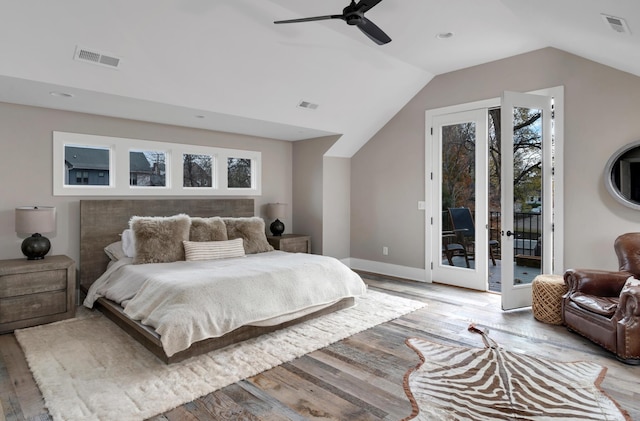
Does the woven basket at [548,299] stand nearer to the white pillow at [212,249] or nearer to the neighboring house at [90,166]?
the white pillow at [212,249]

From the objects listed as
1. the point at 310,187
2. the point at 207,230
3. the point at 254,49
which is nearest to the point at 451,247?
the point at 310,187

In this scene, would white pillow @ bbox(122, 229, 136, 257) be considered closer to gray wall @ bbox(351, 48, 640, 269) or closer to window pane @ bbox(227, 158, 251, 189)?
window pane @ bbox(227, 158, 251, 189)

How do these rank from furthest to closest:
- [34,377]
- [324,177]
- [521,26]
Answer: [324,177]
[521,26]
[34,377]

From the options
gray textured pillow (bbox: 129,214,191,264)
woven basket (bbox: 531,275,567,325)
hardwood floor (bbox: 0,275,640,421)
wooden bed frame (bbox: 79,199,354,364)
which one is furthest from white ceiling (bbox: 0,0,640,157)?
hardwood floor (bbox: 0,275,640,421)

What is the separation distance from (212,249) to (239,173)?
1.89 m

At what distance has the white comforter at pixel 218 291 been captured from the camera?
300 cm

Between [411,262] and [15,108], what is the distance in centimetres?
523

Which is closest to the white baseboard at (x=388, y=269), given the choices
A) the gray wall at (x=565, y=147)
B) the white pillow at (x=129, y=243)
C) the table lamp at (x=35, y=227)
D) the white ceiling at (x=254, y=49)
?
the gray wall at (x=565, y=147)

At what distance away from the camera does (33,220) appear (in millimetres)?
3801

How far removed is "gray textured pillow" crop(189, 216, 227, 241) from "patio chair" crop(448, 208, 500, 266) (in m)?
3.12

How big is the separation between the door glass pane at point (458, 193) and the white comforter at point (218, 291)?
177 centimetres

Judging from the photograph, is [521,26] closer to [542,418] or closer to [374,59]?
[374,59]

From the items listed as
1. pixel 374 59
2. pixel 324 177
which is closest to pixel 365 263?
pixel 324 177

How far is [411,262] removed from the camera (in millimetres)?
5855
